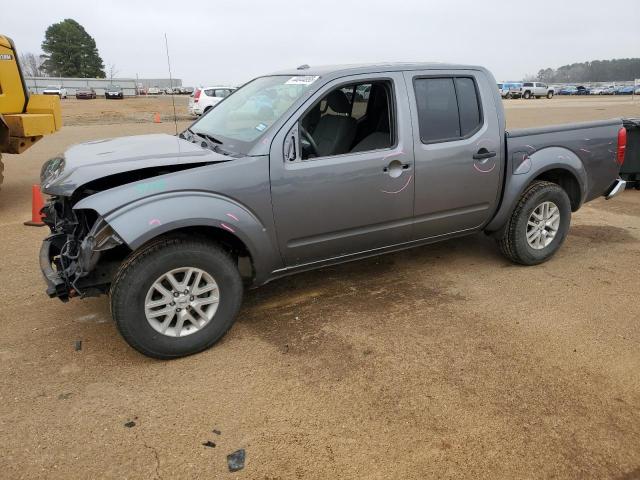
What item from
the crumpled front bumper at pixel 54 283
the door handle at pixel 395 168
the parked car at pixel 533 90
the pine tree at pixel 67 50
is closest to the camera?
the crumpled front bumper at pixel 54 283

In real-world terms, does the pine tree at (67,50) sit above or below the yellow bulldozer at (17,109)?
above

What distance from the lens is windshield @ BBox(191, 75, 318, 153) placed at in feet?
11.8

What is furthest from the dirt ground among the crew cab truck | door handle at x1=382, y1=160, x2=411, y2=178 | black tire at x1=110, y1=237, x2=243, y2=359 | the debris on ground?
door handle at x1=382, y1=160, x2=411, y2=178

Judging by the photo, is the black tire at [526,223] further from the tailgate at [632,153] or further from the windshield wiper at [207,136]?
the tailgate at [632,153]

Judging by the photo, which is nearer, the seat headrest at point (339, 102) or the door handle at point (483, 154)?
the seat headrest at point (339, 102)

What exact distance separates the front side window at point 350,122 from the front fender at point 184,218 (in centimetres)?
71

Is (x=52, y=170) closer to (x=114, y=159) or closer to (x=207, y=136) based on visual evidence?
(x=114, y=159)

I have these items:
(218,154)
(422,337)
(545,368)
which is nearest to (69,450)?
(218,154)

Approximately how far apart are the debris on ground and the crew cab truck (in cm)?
98

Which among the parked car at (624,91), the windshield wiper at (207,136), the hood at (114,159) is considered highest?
the windshield wiper at (207,136)

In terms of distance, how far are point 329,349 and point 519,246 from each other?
7.52ft

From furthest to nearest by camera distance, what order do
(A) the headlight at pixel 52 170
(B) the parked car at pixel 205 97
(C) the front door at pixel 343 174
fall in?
(B) the parked car at pixel 205 97, (C) the front door at pixel 343 174, (A) the headlight at pixel 52 170

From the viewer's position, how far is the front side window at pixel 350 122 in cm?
383

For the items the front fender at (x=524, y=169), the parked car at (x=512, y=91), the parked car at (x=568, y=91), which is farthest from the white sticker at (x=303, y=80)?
the parked car at (x=568, y=91)
